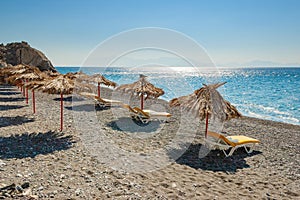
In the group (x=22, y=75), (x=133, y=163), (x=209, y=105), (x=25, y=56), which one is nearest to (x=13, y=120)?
(x=22, y=75)

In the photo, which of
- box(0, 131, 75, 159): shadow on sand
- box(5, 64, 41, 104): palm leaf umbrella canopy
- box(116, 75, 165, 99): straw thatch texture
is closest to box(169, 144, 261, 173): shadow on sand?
box(0, 131, 75, 159): shadow on sand

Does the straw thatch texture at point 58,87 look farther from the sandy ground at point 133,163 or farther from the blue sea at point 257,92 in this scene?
the blue sea at point 257,92

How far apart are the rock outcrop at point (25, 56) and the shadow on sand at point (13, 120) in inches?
980

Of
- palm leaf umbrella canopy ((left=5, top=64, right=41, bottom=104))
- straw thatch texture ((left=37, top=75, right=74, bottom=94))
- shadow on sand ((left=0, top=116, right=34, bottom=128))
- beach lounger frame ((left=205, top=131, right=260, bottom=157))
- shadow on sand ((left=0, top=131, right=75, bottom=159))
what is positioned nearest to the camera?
shadow on sand ((left=0, top=131, right=75, bottom=159))

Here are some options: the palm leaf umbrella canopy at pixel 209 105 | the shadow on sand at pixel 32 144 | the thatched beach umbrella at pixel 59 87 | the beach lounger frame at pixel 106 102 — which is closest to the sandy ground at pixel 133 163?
the shadow on sand at pixel 32 144

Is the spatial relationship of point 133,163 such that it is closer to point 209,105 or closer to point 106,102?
point 209,105

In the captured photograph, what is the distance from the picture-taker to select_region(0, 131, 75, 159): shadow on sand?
4.73 metres

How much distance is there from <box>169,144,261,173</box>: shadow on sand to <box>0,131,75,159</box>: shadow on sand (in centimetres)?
266

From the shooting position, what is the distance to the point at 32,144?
5285mm

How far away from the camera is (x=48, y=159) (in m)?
4.52

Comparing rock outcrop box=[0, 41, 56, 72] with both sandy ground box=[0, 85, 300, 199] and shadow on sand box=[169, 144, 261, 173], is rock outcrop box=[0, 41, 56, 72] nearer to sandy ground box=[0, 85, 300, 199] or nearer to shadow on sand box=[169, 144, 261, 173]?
sandy ground box=[0, 85, 300, 199]

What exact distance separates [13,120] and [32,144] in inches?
106

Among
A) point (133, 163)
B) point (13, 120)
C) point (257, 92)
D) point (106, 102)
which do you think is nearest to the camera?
point (133, 163)

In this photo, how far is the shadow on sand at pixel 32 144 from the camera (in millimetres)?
4727
